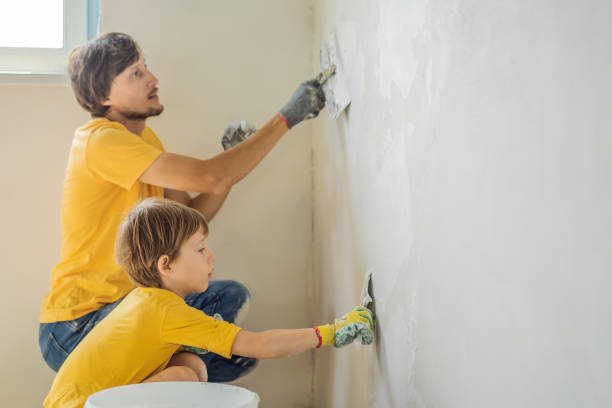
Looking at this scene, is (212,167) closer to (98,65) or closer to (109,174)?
(109,174)

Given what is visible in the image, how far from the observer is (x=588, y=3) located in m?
0.52

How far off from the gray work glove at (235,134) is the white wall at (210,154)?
3.6 inches

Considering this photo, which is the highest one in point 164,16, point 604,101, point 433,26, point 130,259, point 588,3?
point 164,16

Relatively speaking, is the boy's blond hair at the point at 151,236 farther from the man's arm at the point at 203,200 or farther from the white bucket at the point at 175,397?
the man's arm at the point at 203,200

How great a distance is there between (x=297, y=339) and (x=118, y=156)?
76 centimetres

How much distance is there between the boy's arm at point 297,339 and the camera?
1.22 meters

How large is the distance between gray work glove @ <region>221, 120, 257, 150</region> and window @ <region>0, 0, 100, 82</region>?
676 mm

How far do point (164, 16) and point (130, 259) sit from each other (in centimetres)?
108

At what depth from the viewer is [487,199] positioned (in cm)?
73

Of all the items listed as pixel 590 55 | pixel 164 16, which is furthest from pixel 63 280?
pixel 590 55

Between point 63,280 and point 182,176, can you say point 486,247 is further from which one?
point 63,280

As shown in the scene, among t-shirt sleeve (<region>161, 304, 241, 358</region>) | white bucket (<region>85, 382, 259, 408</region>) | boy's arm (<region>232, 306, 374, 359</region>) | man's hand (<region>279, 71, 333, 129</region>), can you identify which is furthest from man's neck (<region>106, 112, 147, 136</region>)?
white bucket (<region>85, 382, 259, 408</region>)

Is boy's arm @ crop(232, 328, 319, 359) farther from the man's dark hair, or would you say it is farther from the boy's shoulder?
the man's dark hair

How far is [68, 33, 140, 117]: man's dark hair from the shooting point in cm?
166
